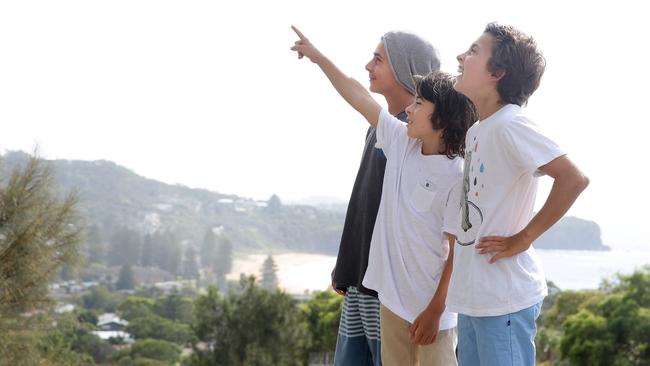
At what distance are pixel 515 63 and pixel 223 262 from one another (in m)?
69.1

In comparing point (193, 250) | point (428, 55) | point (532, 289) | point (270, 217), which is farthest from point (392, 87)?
point (270, 217)

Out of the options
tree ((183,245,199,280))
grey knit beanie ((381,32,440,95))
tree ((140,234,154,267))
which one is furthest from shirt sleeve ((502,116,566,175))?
tree ((183,245,199,280))

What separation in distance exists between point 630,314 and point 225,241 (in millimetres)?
57632

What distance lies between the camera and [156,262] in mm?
67688

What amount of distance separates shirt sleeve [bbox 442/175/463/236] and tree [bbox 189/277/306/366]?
19.2 meters

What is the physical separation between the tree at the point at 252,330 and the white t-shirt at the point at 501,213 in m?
19.4

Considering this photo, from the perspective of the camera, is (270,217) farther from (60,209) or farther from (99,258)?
(60,209)

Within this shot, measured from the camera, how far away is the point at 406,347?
1950 millimetres

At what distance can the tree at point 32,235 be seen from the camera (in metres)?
10.4

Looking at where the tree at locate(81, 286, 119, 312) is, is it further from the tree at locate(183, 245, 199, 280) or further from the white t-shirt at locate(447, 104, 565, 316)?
the white t-shirt at locate(447, 104, 565, 316)

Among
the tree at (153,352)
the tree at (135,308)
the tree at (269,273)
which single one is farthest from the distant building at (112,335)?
the tree at (269,273)

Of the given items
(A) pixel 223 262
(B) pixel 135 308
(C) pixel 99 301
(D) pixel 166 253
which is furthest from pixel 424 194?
(A) pixel 223 262

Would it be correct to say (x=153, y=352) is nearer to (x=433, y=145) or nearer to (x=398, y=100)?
(x=398, y=100)

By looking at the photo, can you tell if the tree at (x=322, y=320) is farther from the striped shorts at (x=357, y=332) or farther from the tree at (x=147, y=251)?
the tree at (x=147, y=251)
